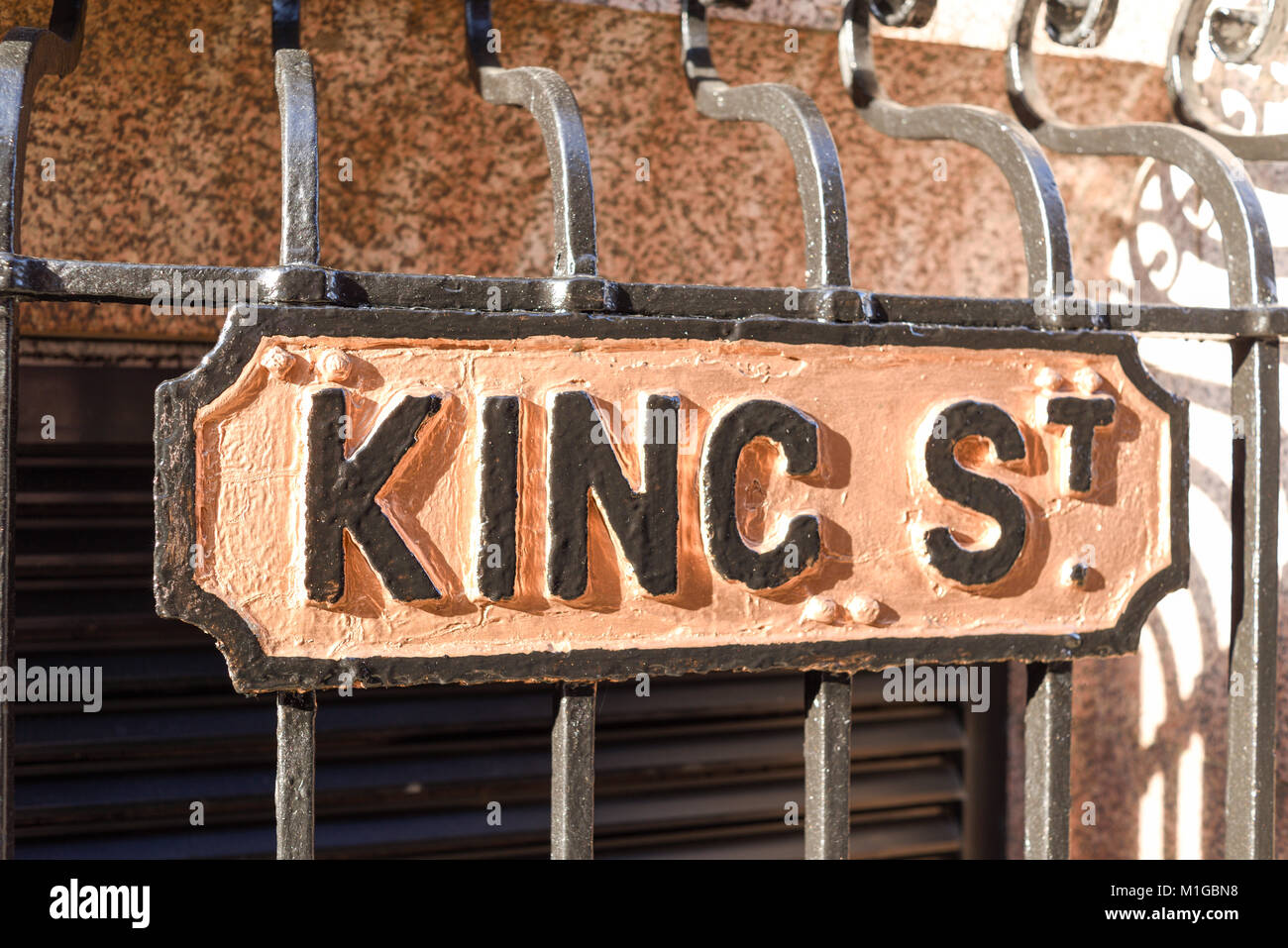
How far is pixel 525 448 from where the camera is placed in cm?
151

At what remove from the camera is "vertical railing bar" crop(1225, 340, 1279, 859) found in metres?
1.76

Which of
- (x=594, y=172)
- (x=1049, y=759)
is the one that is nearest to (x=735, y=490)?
(x=1049, y=759)

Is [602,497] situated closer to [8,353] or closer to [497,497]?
[497,497]

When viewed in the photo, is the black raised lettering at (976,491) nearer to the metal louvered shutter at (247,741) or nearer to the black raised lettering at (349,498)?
the black raised lettering at (349,498)

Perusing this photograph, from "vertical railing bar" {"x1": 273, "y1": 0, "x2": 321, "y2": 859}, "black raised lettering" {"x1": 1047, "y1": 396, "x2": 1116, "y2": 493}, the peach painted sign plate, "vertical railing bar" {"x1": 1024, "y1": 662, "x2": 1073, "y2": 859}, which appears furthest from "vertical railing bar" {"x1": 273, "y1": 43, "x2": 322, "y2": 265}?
"vertical railing bar" {"x1": 1024, "y1": 662, "x2": 1073, "y2": 859}

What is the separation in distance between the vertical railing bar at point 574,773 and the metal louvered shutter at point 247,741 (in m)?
0.92

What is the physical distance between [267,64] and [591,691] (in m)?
1.57

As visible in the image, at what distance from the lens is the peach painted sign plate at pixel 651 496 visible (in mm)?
1430

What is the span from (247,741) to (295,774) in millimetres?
936

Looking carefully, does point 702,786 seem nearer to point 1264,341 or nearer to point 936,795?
point 936,795

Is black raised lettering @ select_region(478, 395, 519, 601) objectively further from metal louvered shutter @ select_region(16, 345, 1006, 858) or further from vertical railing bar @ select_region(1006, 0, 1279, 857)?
vertical railing bar @ select_region(1006, 0, 1279, 857)

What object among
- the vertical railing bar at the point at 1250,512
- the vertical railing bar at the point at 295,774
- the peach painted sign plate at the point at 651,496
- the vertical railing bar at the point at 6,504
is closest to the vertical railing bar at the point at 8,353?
the vertical railing bar at the point at 6,504

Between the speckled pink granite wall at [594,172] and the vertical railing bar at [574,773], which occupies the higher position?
the speckled pink granite wall at [594,172]

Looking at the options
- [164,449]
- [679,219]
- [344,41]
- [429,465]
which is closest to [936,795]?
[679,219]
